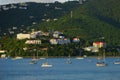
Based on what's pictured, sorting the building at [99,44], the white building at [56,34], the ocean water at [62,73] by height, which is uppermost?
the white building at [56,34]

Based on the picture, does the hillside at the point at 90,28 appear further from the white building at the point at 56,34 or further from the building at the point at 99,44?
the building at the point at 99,44

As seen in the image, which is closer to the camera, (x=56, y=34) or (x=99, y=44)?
(x=99, y=44)

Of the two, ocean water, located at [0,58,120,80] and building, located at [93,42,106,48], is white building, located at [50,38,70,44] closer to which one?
building, located at [93,42,106,48]

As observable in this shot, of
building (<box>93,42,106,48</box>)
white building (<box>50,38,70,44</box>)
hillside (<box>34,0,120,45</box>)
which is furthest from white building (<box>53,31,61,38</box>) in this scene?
building (<box>93,42,106,48</box>)

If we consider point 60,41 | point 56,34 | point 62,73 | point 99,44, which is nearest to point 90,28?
point 56,34

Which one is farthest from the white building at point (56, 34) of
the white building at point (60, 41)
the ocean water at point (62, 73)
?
the ocean water at point (62, 73)

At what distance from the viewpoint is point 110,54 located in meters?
166

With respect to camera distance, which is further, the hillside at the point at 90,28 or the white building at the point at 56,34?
the hillside at the point at 90,28

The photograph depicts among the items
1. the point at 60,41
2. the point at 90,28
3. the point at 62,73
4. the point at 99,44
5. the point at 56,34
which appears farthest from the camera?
the point at 90,28

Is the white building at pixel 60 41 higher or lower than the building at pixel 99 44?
higher

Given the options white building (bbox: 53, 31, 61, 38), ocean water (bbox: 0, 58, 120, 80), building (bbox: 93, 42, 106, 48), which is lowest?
building (bbox: 93, 42, 106, 48)

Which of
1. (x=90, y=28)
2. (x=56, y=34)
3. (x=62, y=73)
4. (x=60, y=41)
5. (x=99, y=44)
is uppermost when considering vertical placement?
(x=90, y=28)

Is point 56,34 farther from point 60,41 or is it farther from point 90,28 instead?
point 90,28

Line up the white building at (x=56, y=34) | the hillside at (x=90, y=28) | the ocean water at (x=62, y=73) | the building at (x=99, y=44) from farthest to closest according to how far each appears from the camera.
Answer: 1. the hillside at (x=90, y=28)
2. the white building at (x=56, y=34)
3. the building at (x=99, y=44)
4. the ocean water at (x=62, y=73)
